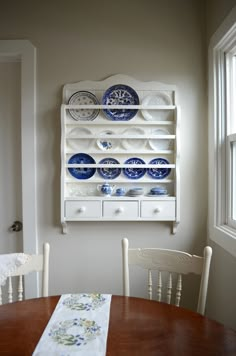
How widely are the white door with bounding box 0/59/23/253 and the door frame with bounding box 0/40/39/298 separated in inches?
3.1

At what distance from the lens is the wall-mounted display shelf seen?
1.72 m

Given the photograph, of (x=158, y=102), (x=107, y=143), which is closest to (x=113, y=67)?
(x=158, y=102)

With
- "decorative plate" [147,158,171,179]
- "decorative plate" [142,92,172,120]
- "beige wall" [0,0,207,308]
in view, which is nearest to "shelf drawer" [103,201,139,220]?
"beige wall" [0,0,207,308]

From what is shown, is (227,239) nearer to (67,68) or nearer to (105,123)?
(105,123)

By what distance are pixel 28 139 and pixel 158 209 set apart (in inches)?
39.5

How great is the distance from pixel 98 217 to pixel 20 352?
0.99 meters

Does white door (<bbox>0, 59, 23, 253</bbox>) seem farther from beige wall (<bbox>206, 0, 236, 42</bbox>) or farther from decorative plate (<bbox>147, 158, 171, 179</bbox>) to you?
beige wall (<bbox>206, 0, 236, 42</bbox>)

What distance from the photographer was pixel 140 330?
35.5 inches

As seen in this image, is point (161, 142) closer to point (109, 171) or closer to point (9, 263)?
point (109, 171)

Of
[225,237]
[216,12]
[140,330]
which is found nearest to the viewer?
[140,330]

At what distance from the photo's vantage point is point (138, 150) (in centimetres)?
176

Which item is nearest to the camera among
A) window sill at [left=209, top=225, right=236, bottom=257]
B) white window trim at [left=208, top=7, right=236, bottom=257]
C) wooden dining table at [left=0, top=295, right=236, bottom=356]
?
wooden dining table at [left=0, top=295, right=236, bottom=356]

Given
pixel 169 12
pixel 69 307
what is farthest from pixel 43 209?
pixel 169 12

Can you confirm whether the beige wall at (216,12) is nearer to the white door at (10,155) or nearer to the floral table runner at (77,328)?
the white door at (10,155)
